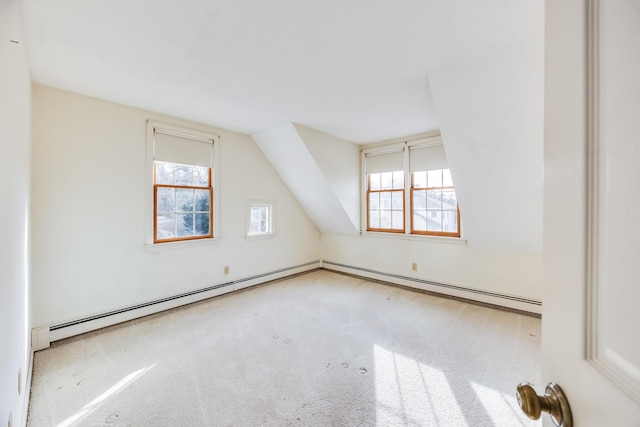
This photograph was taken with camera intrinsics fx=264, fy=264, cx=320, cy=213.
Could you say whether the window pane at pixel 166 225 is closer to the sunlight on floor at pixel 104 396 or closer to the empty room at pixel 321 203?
the empty room at pixel 321 203

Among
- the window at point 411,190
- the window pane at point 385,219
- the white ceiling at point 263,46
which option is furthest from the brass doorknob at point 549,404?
the window pane at point 385,219

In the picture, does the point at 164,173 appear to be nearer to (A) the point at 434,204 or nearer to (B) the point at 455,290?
(A) the point at 434,204

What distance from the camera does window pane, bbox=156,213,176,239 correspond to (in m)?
3.06

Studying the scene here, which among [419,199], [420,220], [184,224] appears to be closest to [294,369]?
[184,224]

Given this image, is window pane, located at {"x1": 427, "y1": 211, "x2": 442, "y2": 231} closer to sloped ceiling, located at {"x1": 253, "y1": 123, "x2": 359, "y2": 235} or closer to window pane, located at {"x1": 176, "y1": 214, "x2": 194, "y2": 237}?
sloped ceiling, located at {"x1": 253, "y1": 123, "x2": 359, "y2": 235}

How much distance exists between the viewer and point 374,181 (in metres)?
4.44

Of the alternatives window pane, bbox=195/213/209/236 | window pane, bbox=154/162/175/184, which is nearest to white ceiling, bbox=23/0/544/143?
window pane, bbox=154/162/175/184

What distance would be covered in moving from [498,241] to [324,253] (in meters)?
2.84

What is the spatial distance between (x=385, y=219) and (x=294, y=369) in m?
2.87

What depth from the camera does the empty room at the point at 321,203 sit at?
463 millimetres

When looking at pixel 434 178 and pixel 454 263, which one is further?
pixel 434 178

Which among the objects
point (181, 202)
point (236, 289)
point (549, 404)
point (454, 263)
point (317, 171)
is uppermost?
point (317, 171)

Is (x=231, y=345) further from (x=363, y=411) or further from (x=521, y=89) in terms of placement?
(x=521, y=89)

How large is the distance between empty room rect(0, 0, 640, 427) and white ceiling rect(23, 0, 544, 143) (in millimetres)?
18
